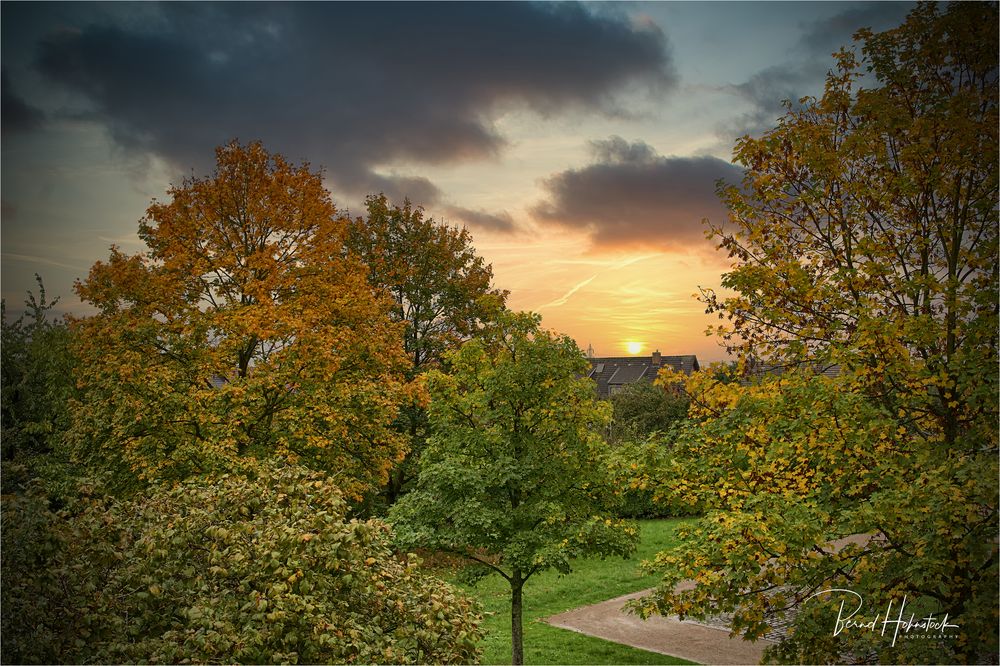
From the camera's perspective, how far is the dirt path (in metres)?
14.0

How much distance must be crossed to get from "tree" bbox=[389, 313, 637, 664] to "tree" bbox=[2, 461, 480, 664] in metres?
5.54

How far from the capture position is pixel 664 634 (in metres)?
15.5

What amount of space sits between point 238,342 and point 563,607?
35.1 feet

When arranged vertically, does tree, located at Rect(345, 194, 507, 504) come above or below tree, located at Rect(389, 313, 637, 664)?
above

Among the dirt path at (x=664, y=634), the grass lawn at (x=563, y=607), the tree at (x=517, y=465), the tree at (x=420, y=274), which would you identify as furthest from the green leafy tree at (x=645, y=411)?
the tree at (x=517, y=465)

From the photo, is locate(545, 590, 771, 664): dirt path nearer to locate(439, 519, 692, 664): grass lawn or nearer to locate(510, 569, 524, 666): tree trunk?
locate(439, 519, 692, 664): grass lawn

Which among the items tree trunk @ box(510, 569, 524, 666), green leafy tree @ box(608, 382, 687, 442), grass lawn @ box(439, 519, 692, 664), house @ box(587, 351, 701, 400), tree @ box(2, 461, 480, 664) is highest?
house @ box(587, 351, 701, 400)

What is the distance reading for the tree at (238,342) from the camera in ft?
46.2

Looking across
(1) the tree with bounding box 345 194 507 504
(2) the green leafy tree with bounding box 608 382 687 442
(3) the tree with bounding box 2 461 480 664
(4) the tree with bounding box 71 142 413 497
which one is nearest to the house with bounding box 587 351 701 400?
(2) the green leafy tree with bounding box 608 382 687 442

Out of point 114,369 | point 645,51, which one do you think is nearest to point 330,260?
point 114,369

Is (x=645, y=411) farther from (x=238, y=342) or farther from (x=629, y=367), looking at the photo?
(x=629, y=367)

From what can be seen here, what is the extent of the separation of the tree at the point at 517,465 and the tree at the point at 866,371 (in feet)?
10.9

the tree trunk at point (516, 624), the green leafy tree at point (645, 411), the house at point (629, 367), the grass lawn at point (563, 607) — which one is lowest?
the grass lawn at point (563, 607)

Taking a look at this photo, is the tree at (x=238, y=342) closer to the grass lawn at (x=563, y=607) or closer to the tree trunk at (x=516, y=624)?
the tree trunk at (x=516, y=624)
